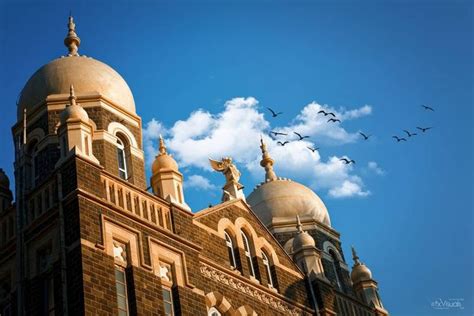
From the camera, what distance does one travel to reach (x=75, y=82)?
29516 mm

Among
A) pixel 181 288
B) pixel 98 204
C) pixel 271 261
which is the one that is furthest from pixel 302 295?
pixel 98 204

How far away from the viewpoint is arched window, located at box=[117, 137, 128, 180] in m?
28.0

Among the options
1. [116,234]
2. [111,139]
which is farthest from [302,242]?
[116,234]

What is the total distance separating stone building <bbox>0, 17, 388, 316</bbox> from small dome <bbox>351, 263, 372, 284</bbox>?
46 millimetres

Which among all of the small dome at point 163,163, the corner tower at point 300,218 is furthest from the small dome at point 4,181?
the corner tower at point 300,218

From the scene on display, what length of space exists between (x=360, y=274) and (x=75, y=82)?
12769mm

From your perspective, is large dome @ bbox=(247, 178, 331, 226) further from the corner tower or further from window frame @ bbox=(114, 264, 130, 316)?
window frame @ bbox=(114, 264, 130, 316)

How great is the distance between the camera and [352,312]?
3177cm

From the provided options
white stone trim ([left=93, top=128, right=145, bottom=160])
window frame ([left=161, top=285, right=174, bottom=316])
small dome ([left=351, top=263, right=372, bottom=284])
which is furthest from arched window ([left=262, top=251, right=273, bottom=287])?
small dome ([left=351, top=263, right=372, bottom=284])

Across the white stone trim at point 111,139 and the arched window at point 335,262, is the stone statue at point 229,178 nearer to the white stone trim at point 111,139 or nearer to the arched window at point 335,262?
the white stone trim at point 111,139

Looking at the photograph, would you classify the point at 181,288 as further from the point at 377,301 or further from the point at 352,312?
the point at 377,301

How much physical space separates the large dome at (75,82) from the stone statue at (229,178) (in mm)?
3689

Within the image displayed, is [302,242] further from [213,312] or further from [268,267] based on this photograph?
[213,312]

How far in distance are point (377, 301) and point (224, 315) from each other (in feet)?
31.3
